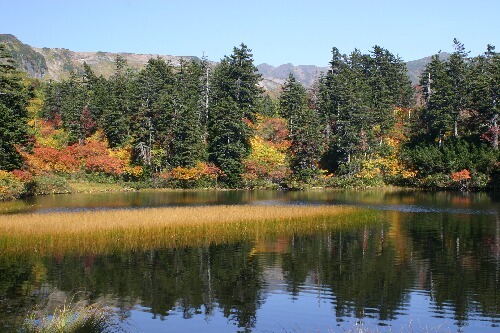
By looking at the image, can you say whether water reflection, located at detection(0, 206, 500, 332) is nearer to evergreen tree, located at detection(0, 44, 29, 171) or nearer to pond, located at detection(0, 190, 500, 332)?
pond, located at detection(0, 190, 500, 332)

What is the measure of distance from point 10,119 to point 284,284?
158 feet

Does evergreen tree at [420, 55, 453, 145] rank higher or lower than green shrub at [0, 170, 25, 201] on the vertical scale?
higher

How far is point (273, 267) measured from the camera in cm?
2394

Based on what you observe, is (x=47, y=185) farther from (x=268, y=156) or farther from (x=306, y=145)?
(x=306, y=145)

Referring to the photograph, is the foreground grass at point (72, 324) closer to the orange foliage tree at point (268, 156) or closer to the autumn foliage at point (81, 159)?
the autumn foliage at point (81, 159)

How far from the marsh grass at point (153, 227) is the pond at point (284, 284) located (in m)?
1.71

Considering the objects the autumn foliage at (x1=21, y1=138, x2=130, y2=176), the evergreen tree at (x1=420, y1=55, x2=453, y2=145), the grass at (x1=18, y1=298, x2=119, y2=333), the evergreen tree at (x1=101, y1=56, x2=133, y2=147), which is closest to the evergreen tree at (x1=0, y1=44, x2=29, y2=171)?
the autumn foliage at (x1=21, y1=138, x2=130, y2=176)

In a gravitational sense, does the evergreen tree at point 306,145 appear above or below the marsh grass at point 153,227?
above

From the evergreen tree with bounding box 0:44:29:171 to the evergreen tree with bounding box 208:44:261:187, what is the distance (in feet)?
107

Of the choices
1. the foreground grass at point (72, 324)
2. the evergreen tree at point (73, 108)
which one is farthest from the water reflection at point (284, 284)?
the evergreen tree at point (73, 108)

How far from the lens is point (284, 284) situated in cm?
2095

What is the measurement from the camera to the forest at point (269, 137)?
78.8m

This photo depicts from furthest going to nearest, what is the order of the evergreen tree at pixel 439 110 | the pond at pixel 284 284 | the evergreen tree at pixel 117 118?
the evergreen tree at pixel 117 118 → the evergreen tree at pixel 439 110 → the pond at pixel 284 284

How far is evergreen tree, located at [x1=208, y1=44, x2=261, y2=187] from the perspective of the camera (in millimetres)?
85188
